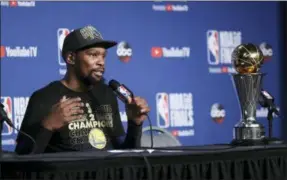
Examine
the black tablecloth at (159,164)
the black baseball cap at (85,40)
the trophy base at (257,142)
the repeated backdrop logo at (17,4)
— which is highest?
the repeated backdrop logo at (17,4)

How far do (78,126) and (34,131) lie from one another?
192 mm

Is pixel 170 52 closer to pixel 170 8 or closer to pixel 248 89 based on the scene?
pixel 170 8

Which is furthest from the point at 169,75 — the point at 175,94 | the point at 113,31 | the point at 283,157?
the point at 283,157

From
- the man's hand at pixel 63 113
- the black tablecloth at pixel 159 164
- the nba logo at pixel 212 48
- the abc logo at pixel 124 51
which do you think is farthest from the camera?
the nba logo at pixel 212 48

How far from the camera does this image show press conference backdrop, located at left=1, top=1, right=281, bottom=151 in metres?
4.66

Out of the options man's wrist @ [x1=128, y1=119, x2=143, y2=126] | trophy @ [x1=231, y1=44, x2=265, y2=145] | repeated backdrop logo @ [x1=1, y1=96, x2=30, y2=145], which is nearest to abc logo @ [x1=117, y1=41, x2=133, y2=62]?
repeated backdrop logo @ [x1=1, y1=96, x2=30, y2=145]

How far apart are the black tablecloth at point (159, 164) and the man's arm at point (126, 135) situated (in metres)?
0.47

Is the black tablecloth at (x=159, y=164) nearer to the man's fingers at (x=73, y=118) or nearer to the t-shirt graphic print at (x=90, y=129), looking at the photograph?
the man's fingers at (x=73, y=118)

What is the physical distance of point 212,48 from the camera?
209 inches

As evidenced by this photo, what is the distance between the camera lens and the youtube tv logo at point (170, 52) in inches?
202

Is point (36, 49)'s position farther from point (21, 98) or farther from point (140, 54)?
point (140, 54)

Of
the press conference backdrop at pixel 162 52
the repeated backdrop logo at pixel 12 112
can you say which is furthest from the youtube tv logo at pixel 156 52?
the repeated backdrop logo at pixel 12 112

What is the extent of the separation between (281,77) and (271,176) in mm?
2928

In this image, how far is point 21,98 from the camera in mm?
4668
